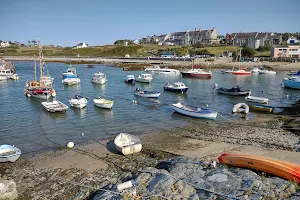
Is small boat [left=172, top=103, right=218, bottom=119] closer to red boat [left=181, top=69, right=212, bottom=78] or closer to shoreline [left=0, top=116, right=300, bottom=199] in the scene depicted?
shoreline [left=0, top=116, right=300, bottom=199]

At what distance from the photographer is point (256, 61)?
344 ft

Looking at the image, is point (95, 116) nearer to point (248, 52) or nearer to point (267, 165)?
point (267, 165)

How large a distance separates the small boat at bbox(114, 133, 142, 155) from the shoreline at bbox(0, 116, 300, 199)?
43cm

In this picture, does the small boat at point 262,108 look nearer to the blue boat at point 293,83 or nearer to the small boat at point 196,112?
the small boat at point 196,112

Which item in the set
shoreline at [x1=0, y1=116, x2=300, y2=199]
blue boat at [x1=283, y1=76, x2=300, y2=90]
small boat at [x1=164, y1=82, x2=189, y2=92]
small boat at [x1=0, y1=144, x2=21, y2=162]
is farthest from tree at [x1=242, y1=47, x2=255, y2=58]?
small boat at [x1=0, y1=144, x2=21, y2=162]

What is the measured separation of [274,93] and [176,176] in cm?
4202

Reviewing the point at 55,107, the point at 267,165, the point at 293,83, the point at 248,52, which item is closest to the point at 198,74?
the point at 293,83

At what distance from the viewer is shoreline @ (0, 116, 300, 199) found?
53.0ft

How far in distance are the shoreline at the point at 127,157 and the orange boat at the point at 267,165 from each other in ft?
10.00

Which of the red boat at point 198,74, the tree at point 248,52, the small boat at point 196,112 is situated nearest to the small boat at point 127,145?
the small boat at point 196,112

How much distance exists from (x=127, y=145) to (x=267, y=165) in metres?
10.3

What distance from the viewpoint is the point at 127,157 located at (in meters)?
20.2

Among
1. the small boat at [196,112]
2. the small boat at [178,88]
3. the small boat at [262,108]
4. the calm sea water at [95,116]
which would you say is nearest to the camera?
the calm sea water at [95,116]

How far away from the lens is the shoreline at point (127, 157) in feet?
53.0
